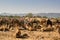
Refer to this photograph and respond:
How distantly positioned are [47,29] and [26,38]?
26.9ft

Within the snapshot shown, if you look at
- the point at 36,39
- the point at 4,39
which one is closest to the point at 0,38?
the point at 4,39

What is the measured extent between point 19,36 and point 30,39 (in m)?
2.27

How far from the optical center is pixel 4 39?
70.7 feet

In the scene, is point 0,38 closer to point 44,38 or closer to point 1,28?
point 44,38

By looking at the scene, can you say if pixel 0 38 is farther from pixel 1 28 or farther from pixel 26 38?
pixel 1 28

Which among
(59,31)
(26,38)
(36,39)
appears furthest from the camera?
(59,31)

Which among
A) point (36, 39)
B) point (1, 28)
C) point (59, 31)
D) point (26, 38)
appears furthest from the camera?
point (1, 28)

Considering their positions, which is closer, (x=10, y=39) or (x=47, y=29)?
(x=10, y=39)

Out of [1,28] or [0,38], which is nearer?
[0,38]

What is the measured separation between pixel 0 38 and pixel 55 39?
6.01m

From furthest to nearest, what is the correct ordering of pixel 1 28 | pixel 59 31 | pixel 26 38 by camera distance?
pixel 1 28
pixel 59 31
pixel 26 38

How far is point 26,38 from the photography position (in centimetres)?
2278

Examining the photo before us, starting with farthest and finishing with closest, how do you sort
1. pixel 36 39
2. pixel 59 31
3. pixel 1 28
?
pixel 1 28 < pixel 59 31 < pixel 36 39

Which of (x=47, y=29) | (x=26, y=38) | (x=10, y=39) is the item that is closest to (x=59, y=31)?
(x=47, y=29)
